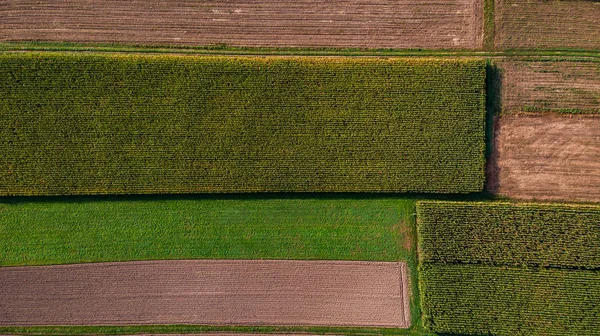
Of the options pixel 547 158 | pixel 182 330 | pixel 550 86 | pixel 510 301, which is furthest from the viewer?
pixel 550 86

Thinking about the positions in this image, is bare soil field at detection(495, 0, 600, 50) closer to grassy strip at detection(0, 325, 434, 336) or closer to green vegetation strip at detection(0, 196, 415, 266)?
green vegetation strip at detection(0, 196, 415, 266)

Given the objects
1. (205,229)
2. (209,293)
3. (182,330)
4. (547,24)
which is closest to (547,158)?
(547,24)

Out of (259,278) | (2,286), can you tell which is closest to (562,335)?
(259,278)

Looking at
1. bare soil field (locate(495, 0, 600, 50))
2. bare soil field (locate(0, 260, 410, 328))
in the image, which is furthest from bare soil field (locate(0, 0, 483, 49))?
bare soil field (locate(0, 260, 410, 328))

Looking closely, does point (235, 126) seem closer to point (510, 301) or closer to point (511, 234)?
point (511, 234)

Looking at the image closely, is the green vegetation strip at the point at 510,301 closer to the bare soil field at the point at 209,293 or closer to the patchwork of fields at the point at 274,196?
the patchwork of fields at the point at 274,196

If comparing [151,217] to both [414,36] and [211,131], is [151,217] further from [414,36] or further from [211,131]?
[414,36]

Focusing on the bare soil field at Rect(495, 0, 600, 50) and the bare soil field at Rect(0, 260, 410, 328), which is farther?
the bare soil field at Rect(495, 0, 600, 50)
